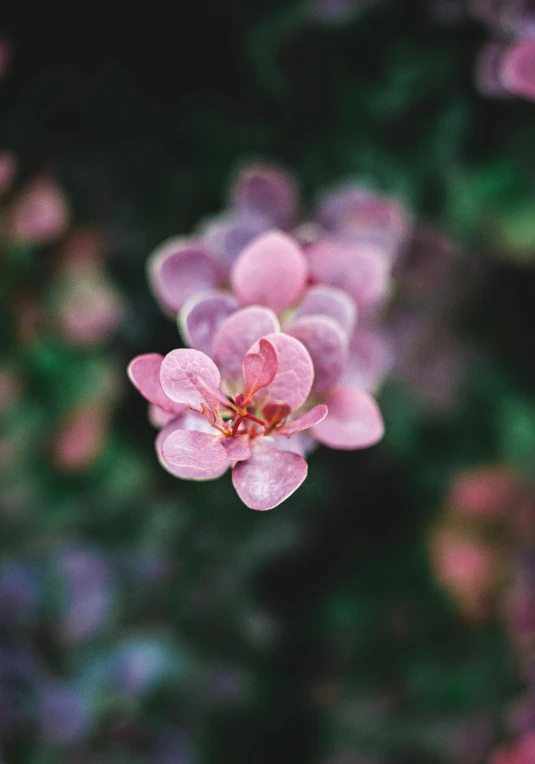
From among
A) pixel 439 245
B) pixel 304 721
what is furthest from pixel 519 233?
pixel 304 721

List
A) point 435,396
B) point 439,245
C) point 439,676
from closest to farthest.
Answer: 1. point 439,245
2. point 435,396
3. point 439,676

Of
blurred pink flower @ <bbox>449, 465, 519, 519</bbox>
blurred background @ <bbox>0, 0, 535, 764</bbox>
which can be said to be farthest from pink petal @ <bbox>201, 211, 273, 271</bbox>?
blurred pink flower @ <bbox>449, 465, 519, 519</bbox>

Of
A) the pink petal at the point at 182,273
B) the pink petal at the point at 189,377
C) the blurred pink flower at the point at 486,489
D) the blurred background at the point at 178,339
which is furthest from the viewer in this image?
the blurred pink flower at the point at 486,489

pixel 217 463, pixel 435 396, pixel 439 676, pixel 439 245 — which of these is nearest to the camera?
pixel 217 463

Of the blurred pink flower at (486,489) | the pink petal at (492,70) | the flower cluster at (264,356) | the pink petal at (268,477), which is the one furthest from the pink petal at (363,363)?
the blurred pink flower at (486,489)

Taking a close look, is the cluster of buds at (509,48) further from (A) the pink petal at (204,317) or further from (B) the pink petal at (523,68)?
(A) the pink petal at (204,317)

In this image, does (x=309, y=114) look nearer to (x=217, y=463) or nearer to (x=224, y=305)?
(x=224, y=305)

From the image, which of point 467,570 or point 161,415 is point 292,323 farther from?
point 467,570

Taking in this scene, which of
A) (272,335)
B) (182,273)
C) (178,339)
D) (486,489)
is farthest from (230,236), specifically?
(486,489)
